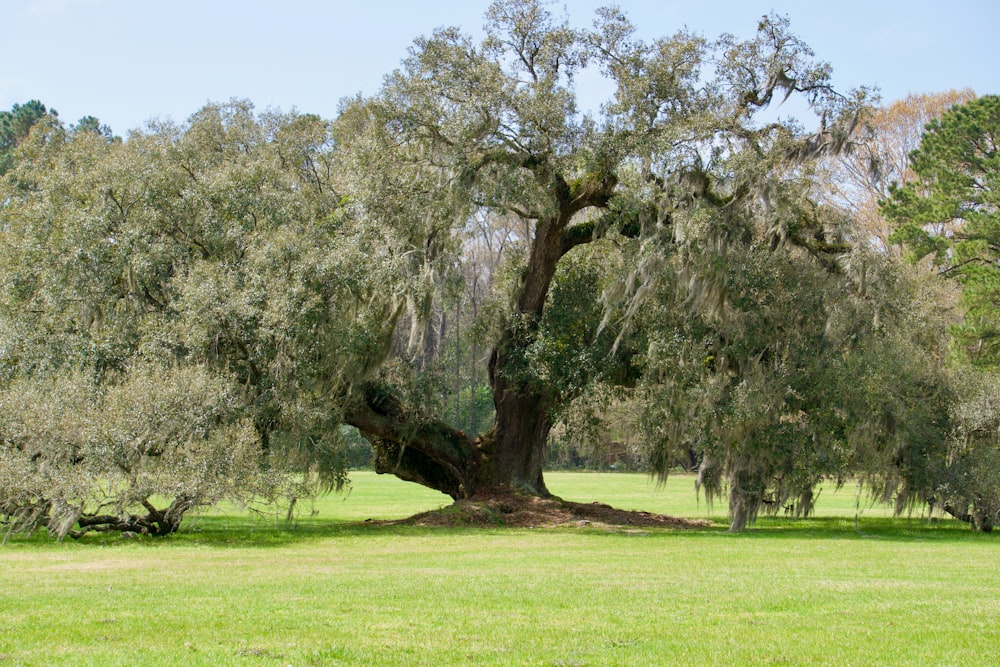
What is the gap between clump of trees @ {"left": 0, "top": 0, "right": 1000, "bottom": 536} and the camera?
1984 cm

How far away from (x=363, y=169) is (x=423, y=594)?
12.1 metres

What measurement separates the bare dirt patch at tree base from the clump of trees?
202 centimetres

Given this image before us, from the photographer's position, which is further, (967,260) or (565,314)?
(967,260)

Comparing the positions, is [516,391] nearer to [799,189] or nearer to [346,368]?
[346,368]

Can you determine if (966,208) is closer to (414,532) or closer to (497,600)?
(414,532)

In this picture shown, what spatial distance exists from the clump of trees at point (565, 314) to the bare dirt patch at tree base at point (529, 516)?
2.02 m

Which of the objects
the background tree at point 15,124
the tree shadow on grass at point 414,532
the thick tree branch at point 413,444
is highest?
the background tree at point 15,124

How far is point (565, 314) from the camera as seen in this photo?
2308 centimetres

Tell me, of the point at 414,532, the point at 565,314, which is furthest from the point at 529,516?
the point at 565,314

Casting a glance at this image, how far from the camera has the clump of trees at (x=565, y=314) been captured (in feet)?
65.1

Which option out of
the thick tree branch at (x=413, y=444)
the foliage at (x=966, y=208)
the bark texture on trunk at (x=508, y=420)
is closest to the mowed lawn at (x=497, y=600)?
the thick tree branch at (x=413, y=444)

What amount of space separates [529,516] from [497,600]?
40.6 ft

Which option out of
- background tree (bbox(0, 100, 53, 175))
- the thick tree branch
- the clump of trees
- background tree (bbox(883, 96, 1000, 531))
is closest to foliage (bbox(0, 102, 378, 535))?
the clump of trees

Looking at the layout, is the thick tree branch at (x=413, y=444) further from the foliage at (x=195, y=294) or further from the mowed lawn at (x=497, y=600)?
the mowed lawn at (x=497, y=600)
